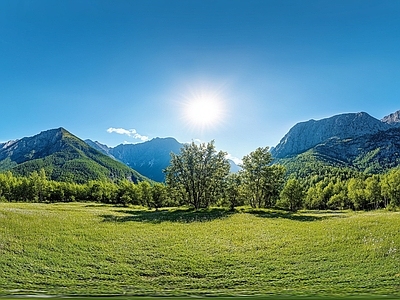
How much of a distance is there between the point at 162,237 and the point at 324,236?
15806 mm

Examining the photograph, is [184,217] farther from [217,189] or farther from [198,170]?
[217,189]

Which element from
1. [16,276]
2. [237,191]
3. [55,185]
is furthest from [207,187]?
[55,185]

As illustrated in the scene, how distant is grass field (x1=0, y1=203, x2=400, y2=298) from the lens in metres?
17.9

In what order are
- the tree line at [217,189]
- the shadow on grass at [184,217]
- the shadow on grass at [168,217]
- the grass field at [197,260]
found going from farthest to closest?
the tree line at [217,189], the shadow on grass at [184,217], the shadow on grass at [168,217], the grass field at [197,260]

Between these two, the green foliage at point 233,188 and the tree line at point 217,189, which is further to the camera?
the tree line at point 217,189

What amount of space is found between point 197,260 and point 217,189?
5003 cm

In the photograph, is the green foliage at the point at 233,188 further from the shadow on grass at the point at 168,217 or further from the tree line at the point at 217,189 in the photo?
the shadow on grass at the point at 168,217

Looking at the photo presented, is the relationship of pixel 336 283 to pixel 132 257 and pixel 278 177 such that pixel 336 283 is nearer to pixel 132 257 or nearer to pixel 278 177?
pixel 132 257

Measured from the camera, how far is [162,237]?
3128 centimetres

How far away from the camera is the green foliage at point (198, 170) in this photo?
230 ft

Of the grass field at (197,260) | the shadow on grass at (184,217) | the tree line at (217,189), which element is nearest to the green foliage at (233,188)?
the tree line at (217,189)

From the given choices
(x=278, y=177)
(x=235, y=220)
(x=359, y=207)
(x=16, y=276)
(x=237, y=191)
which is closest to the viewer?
(x=16, y=276)

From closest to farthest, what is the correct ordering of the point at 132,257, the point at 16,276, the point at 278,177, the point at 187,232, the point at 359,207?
the point at 16,276
the point at 132,257
the point at 187,232
the point at 278,177
the point at 359,207

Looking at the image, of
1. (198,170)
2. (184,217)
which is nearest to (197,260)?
(184,217)
